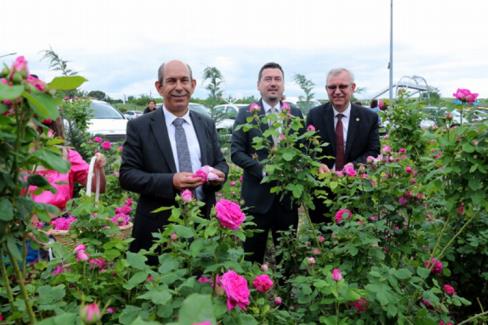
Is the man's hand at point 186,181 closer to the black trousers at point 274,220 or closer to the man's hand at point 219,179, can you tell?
the man's hand at point 219,179

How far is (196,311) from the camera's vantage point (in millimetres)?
569

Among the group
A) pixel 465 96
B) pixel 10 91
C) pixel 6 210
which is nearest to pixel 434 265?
pixel 465 96

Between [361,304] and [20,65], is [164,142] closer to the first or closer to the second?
[361,304]

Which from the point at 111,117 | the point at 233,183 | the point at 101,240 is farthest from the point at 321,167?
the point at 111,117

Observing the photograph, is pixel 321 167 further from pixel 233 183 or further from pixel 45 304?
pixel 233 183

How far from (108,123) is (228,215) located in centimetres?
834

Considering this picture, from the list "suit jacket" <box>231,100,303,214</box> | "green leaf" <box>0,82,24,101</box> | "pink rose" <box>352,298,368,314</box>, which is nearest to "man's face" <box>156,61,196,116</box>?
"suit jacket" <box>231,100,303,214</box>

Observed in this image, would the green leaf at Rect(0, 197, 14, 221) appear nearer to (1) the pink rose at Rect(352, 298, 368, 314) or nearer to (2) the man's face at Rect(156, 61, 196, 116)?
(1) the pink rose at Rect(352, 298, 368, 314)

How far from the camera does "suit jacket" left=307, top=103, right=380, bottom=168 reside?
11.3 ft

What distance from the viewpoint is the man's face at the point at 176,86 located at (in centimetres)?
272

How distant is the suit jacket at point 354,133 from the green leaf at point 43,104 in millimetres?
2769

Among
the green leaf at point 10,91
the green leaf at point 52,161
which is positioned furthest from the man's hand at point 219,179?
the green leaf at point 10,91

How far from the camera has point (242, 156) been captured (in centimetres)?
341

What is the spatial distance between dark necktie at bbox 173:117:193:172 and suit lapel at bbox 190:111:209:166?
0.09 meters
